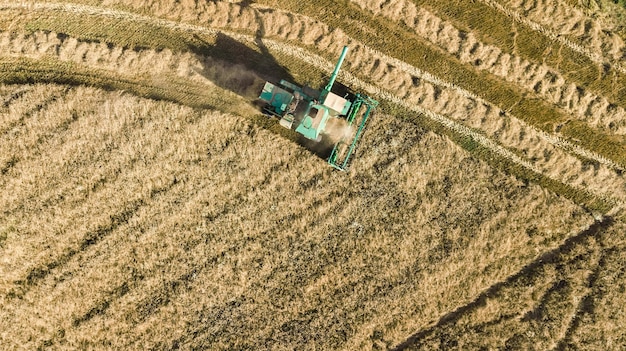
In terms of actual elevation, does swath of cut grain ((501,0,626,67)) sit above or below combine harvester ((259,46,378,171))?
above

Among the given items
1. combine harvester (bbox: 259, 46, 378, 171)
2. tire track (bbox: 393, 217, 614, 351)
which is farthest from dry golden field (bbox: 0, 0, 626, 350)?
combine harvester (bbox: 259, 46, 378, 171)

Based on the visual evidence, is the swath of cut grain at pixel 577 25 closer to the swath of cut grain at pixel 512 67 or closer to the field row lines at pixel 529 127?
the swath of cut grain at pixel 512 67

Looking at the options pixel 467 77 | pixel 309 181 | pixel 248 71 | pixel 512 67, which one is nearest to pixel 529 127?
pixel 512 67

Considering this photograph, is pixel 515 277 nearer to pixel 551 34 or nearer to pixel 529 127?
pixel 529 127

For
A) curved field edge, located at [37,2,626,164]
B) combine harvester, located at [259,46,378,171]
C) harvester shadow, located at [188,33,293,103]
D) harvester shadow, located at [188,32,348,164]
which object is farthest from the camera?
curved field edge, located at [37,2,626,164]

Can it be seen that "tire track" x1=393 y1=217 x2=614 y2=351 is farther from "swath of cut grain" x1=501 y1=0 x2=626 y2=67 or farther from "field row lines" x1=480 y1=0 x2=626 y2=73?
"swath of cut grain" x1=501 y1=0 x2=626 y2=67
